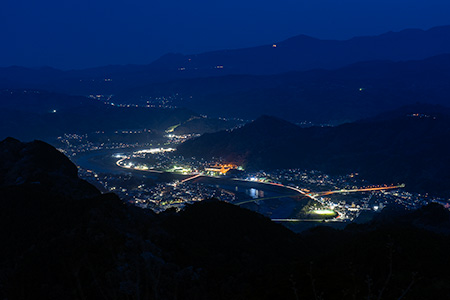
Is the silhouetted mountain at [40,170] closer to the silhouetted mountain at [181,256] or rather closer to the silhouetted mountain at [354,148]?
the silhouetted mountain at [181,256]

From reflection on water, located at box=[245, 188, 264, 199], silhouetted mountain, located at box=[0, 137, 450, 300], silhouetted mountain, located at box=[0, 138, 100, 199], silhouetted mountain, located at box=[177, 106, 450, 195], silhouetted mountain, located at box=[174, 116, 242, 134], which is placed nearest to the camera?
silhouetted mountain, located at box=[0, 137, 450, 300]

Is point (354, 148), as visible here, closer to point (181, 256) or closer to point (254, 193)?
point (254, 193)

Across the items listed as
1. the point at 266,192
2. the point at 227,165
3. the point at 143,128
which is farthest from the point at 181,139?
the point at 266,192

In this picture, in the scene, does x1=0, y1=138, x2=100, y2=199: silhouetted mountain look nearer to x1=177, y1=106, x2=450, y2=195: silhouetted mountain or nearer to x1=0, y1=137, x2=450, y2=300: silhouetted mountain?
x1=0, y1=137, x2=450, y2=300: silhouetted mountain

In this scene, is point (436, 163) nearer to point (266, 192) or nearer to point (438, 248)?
point (266, 192)

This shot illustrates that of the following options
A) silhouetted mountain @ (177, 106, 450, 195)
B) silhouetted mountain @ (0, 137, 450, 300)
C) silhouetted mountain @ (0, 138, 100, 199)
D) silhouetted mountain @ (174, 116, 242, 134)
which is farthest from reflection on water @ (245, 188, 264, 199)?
silhouetted mountain @ (174, 116, 242, 134)

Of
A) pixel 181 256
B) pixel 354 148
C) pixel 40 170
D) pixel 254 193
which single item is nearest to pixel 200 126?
pixel 354 148
